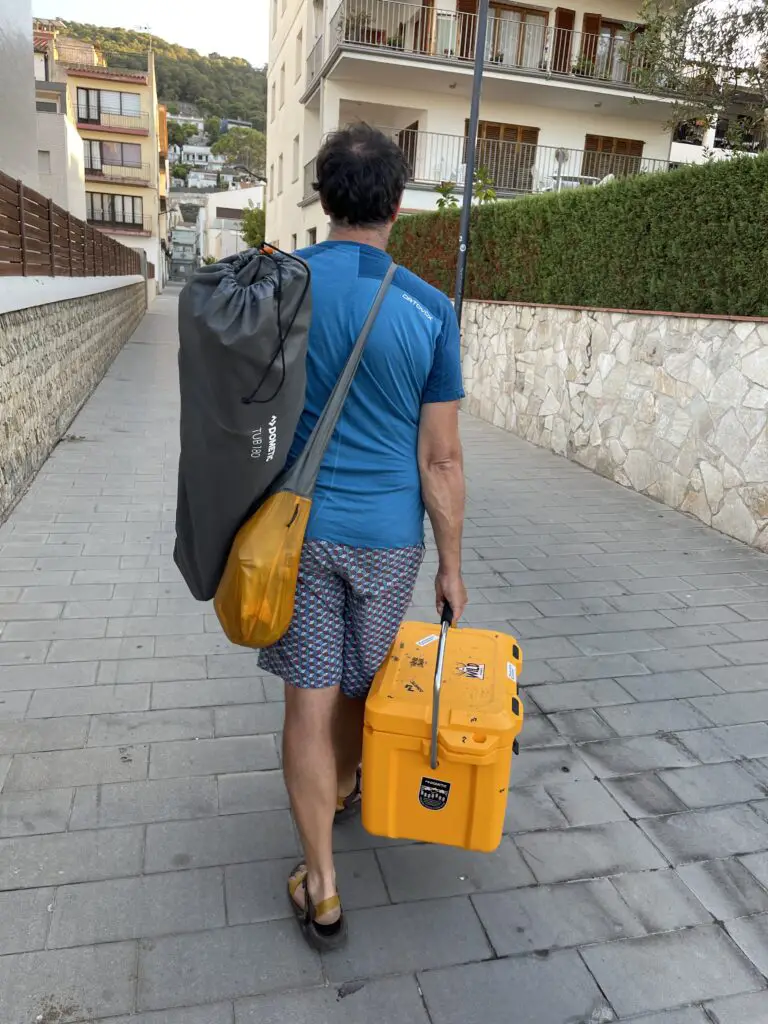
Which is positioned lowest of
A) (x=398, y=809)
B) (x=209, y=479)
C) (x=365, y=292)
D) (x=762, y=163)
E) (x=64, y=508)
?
(x=64, y=508)

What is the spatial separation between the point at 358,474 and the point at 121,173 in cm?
4951

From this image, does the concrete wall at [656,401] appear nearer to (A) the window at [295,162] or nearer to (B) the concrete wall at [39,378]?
(B) the concrete wall at [39,378]

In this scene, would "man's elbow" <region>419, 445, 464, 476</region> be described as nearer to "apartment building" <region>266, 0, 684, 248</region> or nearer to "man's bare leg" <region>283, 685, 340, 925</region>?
"man's bare leg" <region>283, 685, 340, 925</region>

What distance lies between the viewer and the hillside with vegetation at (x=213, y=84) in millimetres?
108438

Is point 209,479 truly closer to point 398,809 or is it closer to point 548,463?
point 398,809

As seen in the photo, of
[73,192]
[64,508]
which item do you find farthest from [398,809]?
[73,192]

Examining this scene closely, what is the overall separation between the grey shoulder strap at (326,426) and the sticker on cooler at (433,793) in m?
0.75

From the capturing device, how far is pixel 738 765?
9.71ft

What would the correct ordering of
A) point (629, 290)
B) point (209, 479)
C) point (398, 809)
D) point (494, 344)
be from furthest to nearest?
point (494, 344), point (629, 290), point (398, 809), point (209, 479)

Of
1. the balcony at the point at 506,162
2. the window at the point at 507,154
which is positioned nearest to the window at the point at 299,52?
the balcony at the point at 506,162

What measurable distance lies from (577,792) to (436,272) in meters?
11.2

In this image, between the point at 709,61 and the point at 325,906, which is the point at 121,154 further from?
the point at 325,906

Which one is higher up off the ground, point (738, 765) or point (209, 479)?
point (209, 479)

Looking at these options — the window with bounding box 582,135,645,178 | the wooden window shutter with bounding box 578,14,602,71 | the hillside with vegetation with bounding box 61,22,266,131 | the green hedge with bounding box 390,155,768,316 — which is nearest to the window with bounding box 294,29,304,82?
the wooden window shutter with bounding box 578,14,602,71
